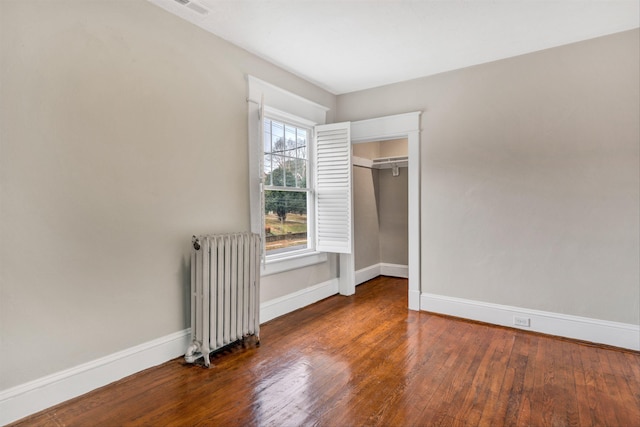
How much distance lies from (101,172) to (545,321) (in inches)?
151

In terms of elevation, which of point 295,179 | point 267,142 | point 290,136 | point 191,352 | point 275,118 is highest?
point 275,118

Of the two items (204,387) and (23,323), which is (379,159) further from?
(23,323)

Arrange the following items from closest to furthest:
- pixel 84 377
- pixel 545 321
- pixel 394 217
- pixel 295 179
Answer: pixel 84 377 → pixel 545 321 → pixel 295 179 → pixel 394 217

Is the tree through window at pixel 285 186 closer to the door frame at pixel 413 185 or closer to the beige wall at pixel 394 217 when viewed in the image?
the door frame at pixel 413 185

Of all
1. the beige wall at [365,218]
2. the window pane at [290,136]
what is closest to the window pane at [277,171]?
the window pane at [290,136]

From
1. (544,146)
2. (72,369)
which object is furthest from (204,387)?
(544,146)

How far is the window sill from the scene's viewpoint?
3.32 metres

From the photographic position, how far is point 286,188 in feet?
11.9

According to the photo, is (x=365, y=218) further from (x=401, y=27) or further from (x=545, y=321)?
(x=401, y=27)

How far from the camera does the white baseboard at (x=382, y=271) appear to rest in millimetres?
5043

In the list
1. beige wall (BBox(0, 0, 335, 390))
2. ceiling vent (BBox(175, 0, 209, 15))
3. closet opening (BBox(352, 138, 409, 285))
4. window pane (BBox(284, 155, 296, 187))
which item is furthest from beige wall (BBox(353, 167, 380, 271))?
ceiling vent (BBox(175, 0, 209, 15))

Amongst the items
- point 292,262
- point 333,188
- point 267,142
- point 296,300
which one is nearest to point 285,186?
point 267,142

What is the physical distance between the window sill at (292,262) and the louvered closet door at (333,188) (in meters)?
0.14

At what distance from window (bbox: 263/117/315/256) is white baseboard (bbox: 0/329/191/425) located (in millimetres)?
1310
